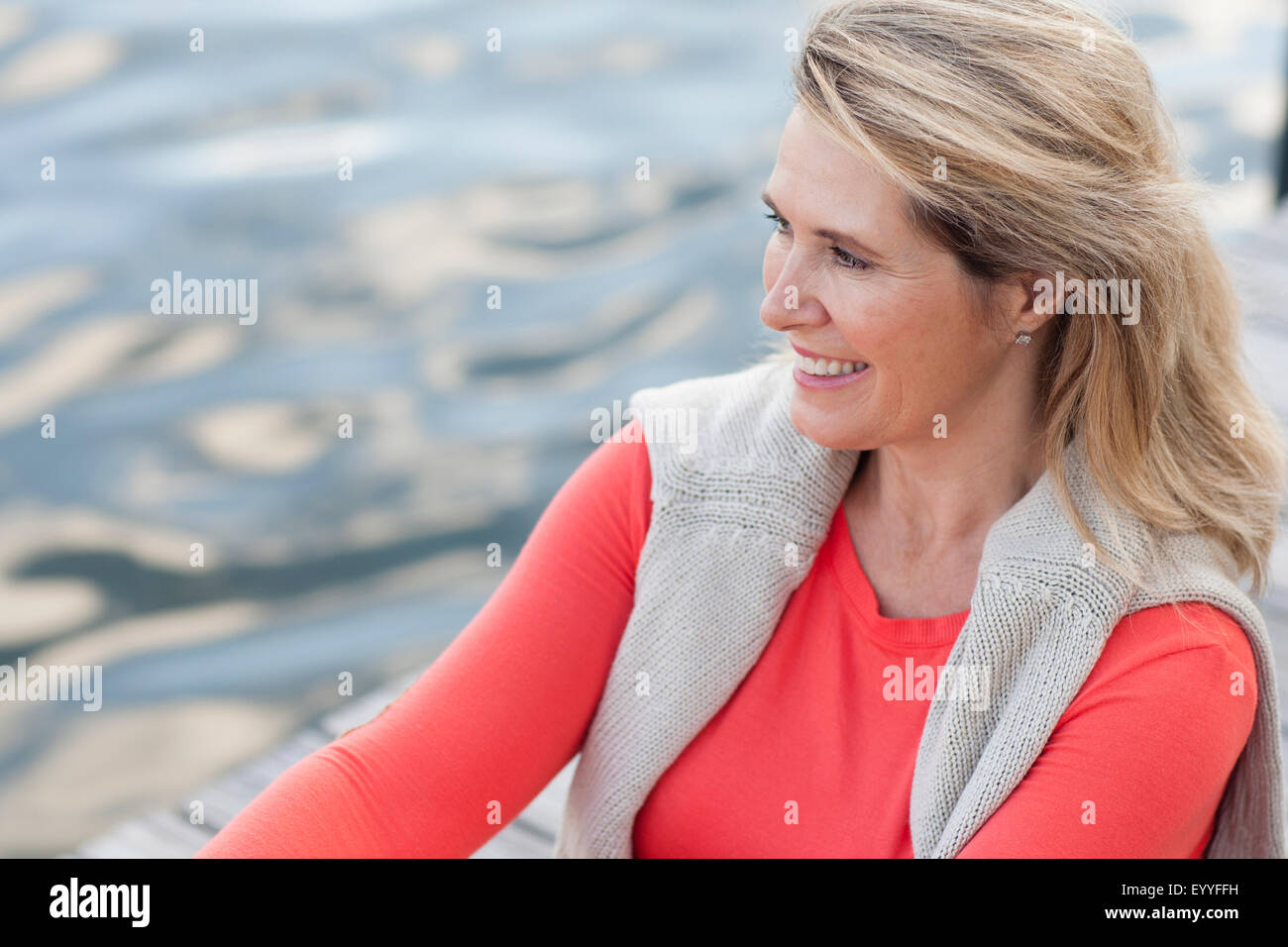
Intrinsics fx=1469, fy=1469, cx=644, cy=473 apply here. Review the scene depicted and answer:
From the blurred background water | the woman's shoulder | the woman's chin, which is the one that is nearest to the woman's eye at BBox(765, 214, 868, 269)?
the woman's chin

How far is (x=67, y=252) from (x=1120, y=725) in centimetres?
401

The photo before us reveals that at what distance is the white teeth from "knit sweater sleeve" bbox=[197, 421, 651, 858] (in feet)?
0.71

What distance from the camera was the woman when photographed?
1.33 meters

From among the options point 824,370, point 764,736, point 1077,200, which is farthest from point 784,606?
point 1077,200

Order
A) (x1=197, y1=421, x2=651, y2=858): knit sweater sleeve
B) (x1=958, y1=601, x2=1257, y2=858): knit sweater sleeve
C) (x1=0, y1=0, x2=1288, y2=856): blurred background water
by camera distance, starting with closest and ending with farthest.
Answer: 1. (x1=958, y1=601, x2=1257, y2=858): knit sweater sleeve
2. (x1=197, y1=421, x2=651, y2=858): knit sweater sleeve
3. (x1=0, y1=0, x2=1288, y2=856): blurred background water

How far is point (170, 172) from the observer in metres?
4.94

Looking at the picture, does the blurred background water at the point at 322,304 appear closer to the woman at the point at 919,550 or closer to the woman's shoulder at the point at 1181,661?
the woman at the point at 919,550

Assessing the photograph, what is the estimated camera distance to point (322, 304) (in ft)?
15.0

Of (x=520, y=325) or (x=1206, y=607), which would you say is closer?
(x=1206, y=607)

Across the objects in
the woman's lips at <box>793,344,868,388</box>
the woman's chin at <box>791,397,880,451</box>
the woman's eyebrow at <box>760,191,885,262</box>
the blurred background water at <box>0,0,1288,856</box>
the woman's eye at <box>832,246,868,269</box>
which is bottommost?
the blurred background water at <box>0,0,1288,856</box>

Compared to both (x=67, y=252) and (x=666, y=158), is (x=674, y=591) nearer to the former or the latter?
(x=67, y=252)

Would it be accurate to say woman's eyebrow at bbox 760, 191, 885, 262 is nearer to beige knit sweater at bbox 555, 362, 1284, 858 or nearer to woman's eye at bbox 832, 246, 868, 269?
woman's eye at bbox 832, 246, 868, 269
